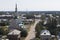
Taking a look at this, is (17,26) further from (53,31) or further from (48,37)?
(48,37)

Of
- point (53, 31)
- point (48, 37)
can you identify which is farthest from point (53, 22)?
point (48, 37)

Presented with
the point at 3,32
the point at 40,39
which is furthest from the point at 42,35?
the point at 3,32

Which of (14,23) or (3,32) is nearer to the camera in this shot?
→ (3,32)

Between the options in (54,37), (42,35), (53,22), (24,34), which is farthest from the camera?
(53,22)

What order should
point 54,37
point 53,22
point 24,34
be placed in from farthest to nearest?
point 53,22
point 24,34
point 54,37

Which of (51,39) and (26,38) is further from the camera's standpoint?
(26,38)

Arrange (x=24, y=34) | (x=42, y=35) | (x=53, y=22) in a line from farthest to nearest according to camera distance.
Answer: (x=53, y=22) < (x=24, y=34) < (x=42, y=35)

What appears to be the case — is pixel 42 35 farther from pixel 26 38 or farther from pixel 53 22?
pixel 53 22

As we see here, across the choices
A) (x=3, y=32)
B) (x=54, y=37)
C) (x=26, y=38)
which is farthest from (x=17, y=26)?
(x=54, y=37)

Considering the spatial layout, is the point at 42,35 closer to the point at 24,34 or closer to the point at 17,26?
the point at 24,34
